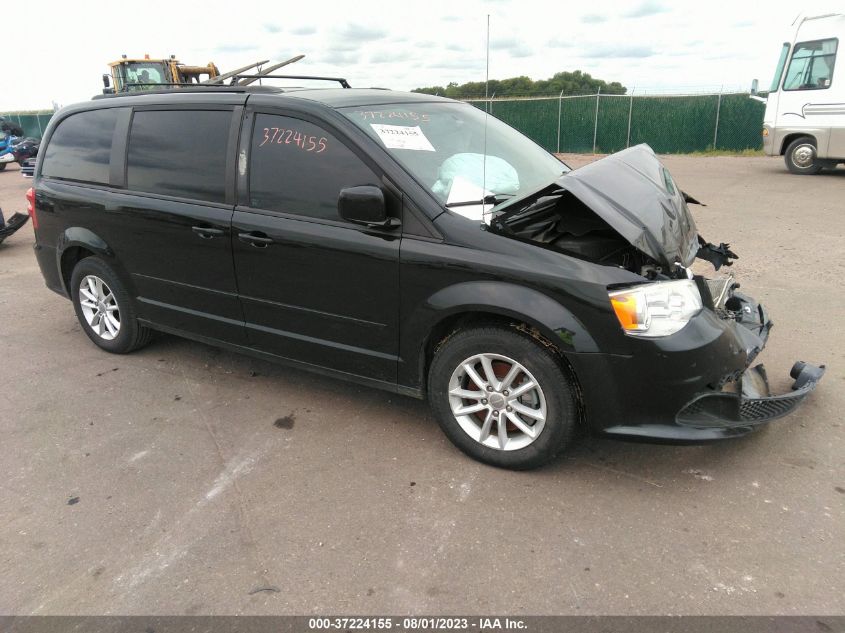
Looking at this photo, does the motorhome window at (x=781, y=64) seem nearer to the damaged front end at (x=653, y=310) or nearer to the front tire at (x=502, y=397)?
the damaged front end at (x=653, y=310)

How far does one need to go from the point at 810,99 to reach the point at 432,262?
1371 cm

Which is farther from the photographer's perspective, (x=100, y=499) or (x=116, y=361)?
(x=116, y=361)

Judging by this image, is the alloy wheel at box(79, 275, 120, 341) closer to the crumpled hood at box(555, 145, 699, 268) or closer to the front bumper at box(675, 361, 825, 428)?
the crumpled hood at box(555, 145, 699, 268)

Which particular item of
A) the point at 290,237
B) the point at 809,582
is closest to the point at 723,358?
the point at 809,582

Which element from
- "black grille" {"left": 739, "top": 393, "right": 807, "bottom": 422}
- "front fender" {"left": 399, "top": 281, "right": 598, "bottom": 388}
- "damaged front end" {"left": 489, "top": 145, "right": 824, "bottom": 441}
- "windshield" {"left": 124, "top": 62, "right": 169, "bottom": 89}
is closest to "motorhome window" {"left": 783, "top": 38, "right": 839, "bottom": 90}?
"damaged front end" {"left": 489, "top": 145, "right": 824, "bottom": 441}

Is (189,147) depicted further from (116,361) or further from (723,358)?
(723,358)

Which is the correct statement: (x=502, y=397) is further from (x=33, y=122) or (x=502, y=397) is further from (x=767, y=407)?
(x=33, y=122)

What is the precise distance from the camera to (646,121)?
2227cm

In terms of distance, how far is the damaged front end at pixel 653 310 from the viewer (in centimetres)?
275

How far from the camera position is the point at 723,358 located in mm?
2869

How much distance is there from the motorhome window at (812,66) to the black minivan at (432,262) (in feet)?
38.9

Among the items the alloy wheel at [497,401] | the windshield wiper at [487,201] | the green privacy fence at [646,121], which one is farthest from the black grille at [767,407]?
the green privacy fence at [646,121]

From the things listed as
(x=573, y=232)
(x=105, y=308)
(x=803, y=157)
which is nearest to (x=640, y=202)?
(x=573, y=232)

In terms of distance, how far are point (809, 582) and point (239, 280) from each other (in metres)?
3.19
